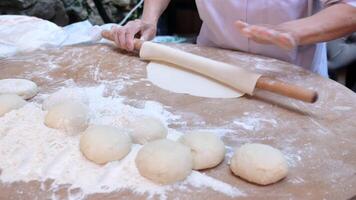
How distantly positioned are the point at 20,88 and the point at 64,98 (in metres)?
0.14

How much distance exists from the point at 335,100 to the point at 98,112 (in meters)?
0.62

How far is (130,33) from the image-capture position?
1491mm

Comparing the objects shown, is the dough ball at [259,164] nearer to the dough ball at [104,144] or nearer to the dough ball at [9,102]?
the dough ball at [104,144]

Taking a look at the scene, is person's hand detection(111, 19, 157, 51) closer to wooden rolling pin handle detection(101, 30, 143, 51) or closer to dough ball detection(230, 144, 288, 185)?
wooden rolling pin handle detection(101, 30, 143, 51)

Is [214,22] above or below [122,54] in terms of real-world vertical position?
above

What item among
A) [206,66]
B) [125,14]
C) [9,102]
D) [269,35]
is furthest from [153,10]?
[125,14]

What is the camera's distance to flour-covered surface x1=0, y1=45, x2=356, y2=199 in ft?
2.56

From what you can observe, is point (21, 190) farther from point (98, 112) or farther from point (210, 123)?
point (210, 123)

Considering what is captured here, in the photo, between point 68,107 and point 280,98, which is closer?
point 68,107

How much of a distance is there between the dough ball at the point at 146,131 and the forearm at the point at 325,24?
49cm

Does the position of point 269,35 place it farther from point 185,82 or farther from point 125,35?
point 125,35

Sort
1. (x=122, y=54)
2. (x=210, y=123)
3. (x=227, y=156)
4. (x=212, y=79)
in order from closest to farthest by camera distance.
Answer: (x=227, y=156) → (x=210, y=123) → (x=212, y=79) → (x=122, y=54)

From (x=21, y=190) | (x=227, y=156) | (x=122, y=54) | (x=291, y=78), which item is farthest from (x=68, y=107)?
(x=291, y=78)

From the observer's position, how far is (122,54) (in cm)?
147
